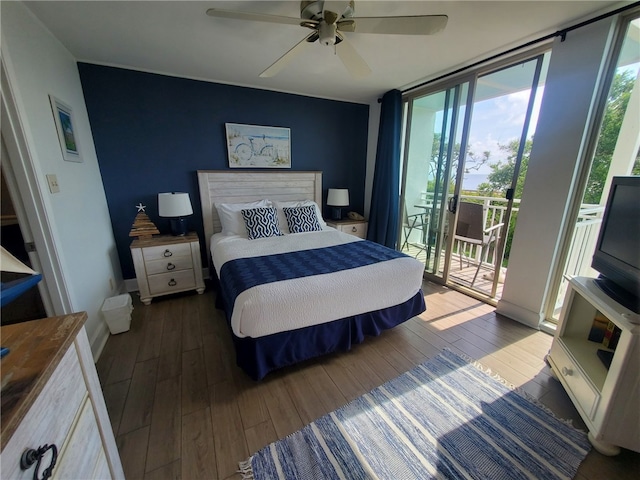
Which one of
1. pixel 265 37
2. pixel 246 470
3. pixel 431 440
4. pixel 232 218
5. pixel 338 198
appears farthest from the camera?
pixel 338 198

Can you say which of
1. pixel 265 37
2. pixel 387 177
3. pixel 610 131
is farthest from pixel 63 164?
pixel 610 131

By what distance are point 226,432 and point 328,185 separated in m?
3.16

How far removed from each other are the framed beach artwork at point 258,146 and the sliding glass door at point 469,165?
1621mm

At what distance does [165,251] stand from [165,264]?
0.45 feet

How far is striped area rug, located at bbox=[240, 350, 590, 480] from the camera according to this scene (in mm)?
1204

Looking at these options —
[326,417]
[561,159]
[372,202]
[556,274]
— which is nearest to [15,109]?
[326,417]

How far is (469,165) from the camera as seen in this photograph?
2836 mm

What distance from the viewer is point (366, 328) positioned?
202 centimetres

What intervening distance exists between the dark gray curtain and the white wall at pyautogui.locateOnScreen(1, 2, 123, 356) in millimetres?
3095

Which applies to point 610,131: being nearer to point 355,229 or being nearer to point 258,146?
point 355,229

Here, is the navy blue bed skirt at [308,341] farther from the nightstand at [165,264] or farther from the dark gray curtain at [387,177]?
the dark gray curtain at [387,177]

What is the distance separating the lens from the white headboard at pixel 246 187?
3.04 meters

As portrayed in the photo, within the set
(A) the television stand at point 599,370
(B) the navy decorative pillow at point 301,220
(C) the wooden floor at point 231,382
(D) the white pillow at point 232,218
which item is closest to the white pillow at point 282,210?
(B) the navy decorative pillow at point 301,220

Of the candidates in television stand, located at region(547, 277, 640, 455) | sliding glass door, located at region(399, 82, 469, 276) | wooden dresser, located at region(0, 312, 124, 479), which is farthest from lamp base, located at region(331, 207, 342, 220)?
wooden dresser, located at region(0, 312, 124, 479)
